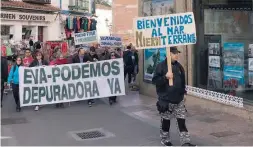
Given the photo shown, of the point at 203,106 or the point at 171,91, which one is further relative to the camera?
the point at 203,106

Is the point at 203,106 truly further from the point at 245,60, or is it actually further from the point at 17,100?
the point at 17,100

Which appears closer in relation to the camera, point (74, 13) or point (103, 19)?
point (74, 13)

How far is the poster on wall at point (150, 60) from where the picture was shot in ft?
43.9

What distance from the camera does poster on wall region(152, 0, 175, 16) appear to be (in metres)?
12.8

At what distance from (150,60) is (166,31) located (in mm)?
6174

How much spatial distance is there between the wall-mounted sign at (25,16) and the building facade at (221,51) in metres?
15.5

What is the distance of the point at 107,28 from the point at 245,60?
157 feet

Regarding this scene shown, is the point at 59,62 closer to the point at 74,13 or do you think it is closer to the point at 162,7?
the point at 162,7

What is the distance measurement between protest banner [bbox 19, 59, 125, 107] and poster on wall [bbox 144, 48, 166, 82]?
5.00 feet

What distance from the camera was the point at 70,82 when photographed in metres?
11.8

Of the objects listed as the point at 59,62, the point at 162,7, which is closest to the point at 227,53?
the point at 162,7

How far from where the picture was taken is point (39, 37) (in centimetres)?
2922

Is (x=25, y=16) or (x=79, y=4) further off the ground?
(x=79, y=4)

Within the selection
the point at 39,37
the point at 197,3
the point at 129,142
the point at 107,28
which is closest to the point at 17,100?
the point at 129,142
